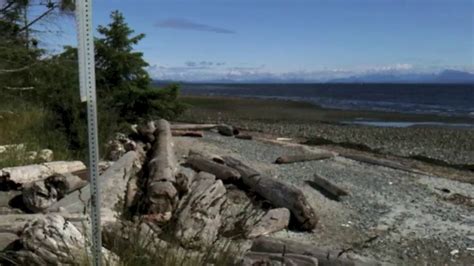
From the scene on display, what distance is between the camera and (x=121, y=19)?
1536cm

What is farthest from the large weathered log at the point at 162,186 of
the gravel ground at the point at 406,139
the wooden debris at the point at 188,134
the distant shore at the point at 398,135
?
the gravel ground at the point at 406,139

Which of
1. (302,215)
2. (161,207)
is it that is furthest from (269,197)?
(161,207)

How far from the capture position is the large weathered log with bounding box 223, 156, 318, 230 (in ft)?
26.8

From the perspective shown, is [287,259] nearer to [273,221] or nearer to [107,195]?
[273,221]

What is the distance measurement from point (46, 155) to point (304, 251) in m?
5.08

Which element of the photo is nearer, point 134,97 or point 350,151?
point 134,97

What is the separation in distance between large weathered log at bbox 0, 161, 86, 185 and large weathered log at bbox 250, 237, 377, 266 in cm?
342

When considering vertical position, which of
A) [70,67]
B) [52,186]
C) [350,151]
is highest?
[70,67]

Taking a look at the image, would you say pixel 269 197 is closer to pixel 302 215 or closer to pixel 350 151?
pixel 302 215

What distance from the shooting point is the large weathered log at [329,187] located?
34.0 ft

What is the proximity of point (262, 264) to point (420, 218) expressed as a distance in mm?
5734

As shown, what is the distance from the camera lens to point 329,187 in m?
10.6

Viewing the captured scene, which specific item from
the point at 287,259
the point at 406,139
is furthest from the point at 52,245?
the point at 406,139

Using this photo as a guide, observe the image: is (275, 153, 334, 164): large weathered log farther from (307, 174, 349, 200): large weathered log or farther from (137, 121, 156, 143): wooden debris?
(137, 121, 156, 143): wooden debris
